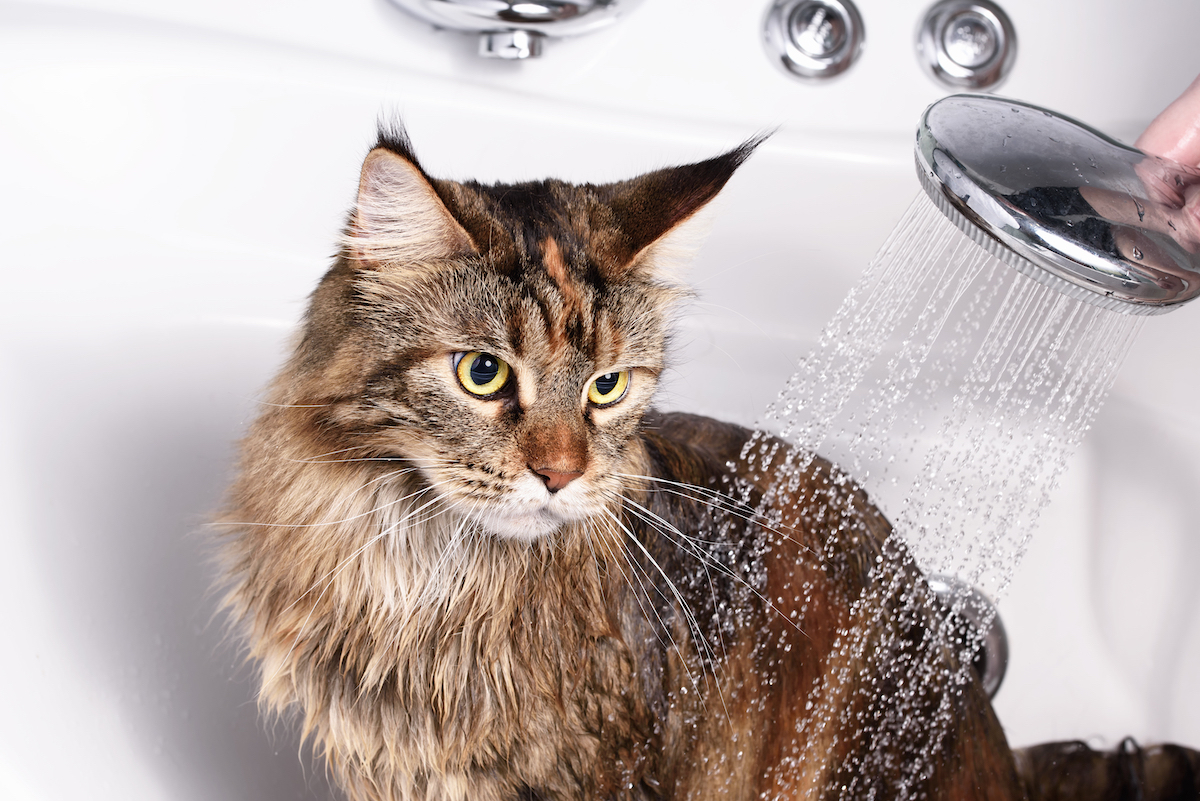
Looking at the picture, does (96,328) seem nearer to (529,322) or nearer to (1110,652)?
(529,322)

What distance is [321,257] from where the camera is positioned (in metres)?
1.73

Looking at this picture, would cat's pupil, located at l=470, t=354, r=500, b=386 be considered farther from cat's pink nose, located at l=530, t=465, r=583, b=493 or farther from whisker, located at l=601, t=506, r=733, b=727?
whisker, located at l=601, t=506, r=733, b=727

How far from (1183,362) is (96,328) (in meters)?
1.82

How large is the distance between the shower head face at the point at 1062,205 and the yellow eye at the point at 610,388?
0.35m

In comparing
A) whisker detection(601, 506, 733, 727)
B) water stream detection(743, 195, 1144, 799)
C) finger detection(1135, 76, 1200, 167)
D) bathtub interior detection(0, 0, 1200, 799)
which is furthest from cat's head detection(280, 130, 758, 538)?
finger detection(1135, 76, 1200, 167)

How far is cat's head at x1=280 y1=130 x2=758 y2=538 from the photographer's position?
83cm

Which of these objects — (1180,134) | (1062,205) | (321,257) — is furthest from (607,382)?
(321,257)

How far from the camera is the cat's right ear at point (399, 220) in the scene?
2.56 feet

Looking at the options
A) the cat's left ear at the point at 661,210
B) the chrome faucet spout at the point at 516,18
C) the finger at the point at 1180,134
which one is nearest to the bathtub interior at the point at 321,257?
the chrome faucet spout at the point at 516,18

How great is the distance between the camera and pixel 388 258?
0.85 meters

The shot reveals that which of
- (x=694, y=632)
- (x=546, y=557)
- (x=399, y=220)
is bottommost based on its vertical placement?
(x=694, y=632)

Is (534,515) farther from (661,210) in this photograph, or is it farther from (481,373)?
(661,210)

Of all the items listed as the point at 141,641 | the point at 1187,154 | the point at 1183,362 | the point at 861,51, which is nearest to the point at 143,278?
the point at 141,641

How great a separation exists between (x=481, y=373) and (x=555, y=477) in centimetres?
12
